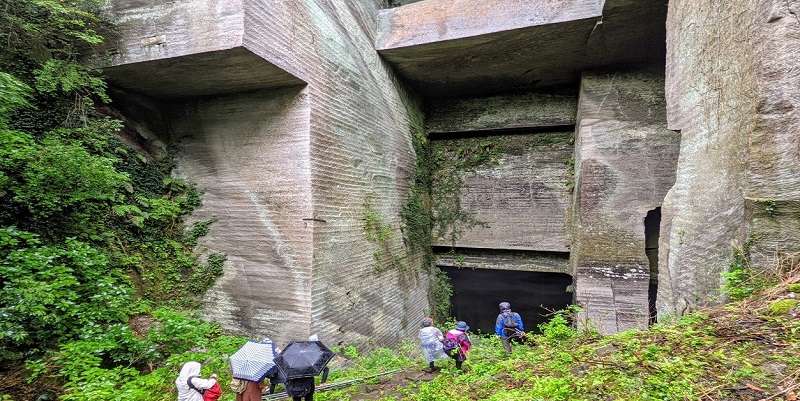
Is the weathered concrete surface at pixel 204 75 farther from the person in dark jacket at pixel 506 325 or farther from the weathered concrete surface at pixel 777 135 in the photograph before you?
the weathered concrete surface at pixel 777 135

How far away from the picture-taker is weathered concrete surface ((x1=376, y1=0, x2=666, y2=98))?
15.1ft

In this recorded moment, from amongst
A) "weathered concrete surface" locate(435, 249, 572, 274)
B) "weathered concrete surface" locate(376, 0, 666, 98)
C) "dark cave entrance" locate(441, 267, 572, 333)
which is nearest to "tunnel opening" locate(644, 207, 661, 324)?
"weathered concrete surface" locate(435, 249, 572, 274)

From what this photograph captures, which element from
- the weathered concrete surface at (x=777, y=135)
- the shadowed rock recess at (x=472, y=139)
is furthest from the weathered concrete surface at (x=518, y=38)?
the weathered concrete surface at (x=777, y=135)

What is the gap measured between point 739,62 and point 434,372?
3762 mm

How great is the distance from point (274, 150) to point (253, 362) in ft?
8.34

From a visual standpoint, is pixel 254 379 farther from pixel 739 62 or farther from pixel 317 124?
pixel 739 62

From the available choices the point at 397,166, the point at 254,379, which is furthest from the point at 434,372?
the point at 397,166

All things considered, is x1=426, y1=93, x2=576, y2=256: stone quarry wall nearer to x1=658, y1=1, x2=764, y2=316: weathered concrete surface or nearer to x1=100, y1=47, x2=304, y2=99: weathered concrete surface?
x1=658, y1=1, x2=764, y2=316: weathered concrete surface

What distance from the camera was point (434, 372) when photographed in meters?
3.70

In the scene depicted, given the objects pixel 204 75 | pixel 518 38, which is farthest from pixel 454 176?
pixel 204 75

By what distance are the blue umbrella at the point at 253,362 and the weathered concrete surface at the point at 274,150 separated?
141cm

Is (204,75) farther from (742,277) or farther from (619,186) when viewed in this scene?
(619,186)

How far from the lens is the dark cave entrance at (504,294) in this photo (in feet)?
24.8

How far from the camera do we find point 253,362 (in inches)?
96.7
